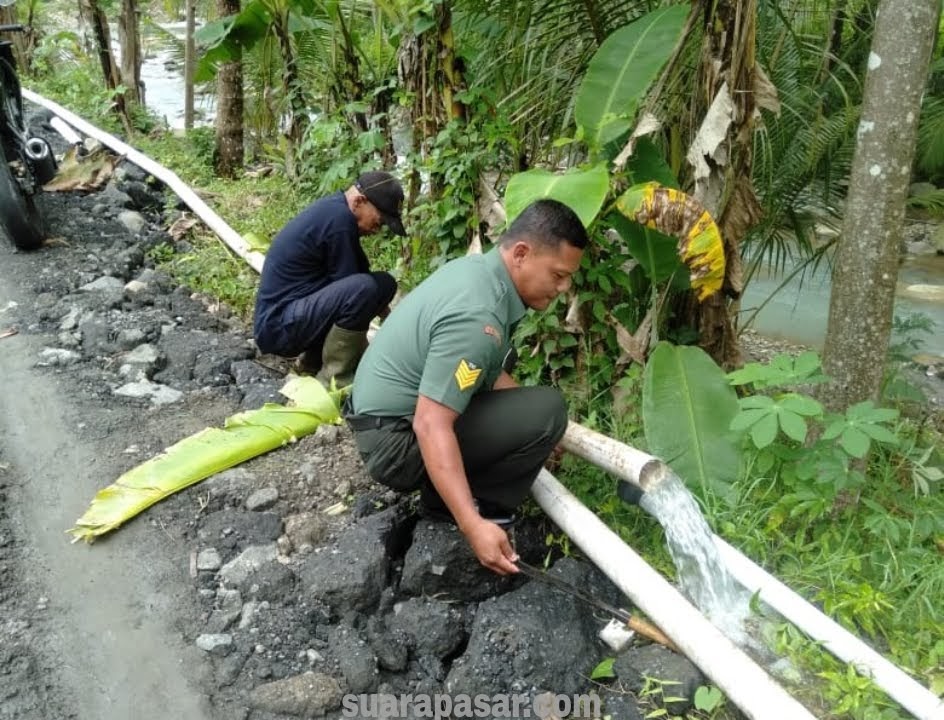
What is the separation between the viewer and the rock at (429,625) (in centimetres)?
269

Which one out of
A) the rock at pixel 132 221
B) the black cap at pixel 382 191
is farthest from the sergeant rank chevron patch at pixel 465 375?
the rock at pixel 132 221

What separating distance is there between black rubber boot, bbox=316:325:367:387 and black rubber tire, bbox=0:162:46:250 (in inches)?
98.7

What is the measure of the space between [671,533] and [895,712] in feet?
2.71

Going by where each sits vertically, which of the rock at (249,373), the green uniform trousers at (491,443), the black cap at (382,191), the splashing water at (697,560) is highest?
the black cap at (382,191)

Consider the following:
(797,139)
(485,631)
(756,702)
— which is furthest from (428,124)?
(756,702)

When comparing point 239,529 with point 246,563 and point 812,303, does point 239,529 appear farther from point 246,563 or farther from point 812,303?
point 812,303

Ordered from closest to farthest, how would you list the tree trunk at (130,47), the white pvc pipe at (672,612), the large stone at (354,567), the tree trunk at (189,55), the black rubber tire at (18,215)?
the white pvc pipe at (672,612)
the large stone at (354,567)
the black rubber tire at (18,215)
the tree trunk at (189,55)
the tree trunk at (130,47)

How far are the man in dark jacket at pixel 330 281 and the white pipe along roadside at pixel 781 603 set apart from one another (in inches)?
54.8

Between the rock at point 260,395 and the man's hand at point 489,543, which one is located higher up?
the man's hand at point 489,543

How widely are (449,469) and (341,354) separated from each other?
1804mm

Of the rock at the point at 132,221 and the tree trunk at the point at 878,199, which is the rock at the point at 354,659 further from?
the rock at the point at 132,221

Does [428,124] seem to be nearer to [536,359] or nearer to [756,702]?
[536,359]

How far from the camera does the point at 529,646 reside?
2.58m

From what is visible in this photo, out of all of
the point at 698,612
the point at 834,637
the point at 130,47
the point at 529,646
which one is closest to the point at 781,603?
the point at 834,637
